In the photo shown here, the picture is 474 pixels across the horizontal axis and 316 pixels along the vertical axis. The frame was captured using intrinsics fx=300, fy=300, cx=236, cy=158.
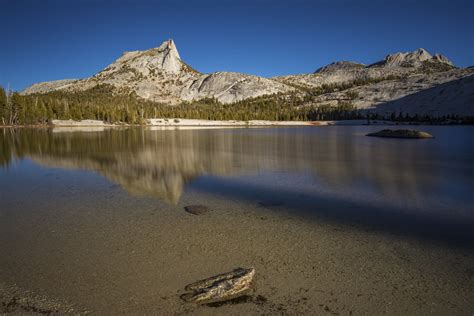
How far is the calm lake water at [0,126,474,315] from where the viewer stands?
22.1ft

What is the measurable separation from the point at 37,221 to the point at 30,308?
21.4 ft

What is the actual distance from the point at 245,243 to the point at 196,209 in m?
4.23

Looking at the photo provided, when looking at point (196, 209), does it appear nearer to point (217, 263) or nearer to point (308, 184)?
point (217, 263)

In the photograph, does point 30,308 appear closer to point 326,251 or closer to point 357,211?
point 326,251

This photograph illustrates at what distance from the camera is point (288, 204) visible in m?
14.4

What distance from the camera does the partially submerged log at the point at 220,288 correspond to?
6684 millimetres

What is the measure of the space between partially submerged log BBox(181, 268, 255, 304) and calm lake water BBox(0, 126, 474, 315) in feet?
0.98

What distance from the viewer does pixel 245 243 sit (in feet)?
31.8

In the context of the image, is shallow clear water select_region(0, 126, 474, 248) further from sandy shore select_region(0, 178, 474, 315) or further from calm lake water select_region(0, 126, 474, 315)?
sandy shore select_region(0, 178, 474, 315)

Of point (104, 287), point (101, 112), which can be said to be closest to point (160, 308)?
point (104, 287)

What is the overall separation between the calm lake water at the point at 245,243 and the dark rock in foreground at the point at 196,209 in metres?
0.31

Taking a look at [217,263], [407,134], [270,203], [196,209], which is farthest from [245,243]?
[407,134]

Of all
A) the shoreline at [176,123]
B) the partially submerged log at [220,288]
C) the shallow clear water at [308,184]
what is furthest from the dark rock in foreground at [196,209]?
the shoreline at [176,123]

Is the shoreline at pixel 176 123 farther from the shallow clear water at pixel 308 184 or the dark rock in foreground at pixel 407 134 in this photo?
the shallow clear water at pixel 308 184
